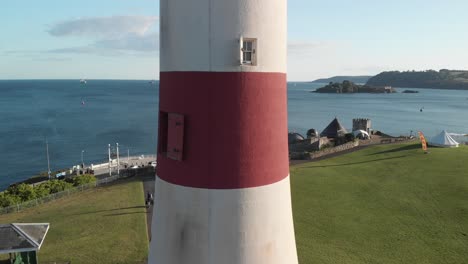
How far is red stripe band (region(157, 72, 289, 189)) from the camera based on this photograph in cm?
653

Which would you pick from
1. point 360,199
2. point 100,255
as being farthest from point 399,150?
point 100,255

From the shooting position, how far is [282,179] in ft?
24.7

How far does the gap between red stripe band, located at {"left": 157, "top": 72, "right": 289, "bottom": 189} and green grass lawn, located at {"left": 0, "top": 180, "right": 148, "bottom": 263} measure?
439 inches

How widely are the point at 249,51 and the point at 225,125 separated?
1.38m

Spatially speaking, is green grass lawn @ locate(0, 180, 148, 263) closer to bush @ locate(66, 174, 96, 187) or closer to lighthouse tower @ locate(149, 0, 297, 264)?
bush @ locate(66, 174, 96, 187)

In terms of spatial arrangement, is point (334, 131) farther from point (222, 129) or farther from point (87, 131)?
point (87, 131)

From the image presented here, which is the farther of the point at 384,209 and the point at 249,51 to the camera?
the point at 384,209

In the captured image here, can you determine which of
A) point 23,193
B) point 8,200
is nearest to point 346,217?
point 23,193

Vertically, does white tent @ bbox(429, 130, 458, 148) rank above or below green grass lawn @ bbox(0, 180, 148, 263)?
above

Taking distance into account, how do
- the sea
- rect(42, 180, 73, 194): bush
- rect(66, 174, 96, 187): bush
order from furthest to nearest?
the sea < rect(66, 174, 96, 187): bush < rect(42, 180, 73, 194): bush

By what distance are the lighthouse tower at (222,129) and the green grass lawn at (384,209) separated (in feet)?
33.1

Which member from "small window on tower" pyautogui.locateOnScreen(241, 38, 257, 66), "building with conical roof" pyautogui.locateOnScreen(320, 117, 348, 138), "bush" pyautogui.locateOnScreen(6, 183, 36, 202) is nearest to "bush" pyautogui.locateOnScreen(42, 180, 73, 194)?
"bush" pyautogui.locateOnScreen(6, 183, 36, 202)

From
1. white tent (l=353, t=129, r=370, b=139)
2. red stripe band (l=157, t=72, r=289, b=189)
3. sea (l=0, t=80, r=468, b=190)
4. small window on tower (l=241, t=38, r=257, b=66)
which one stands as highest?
small window on tower (l=241, t=38, r=257, b=66)

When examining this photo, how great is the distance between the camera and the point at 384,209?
71.1ft
